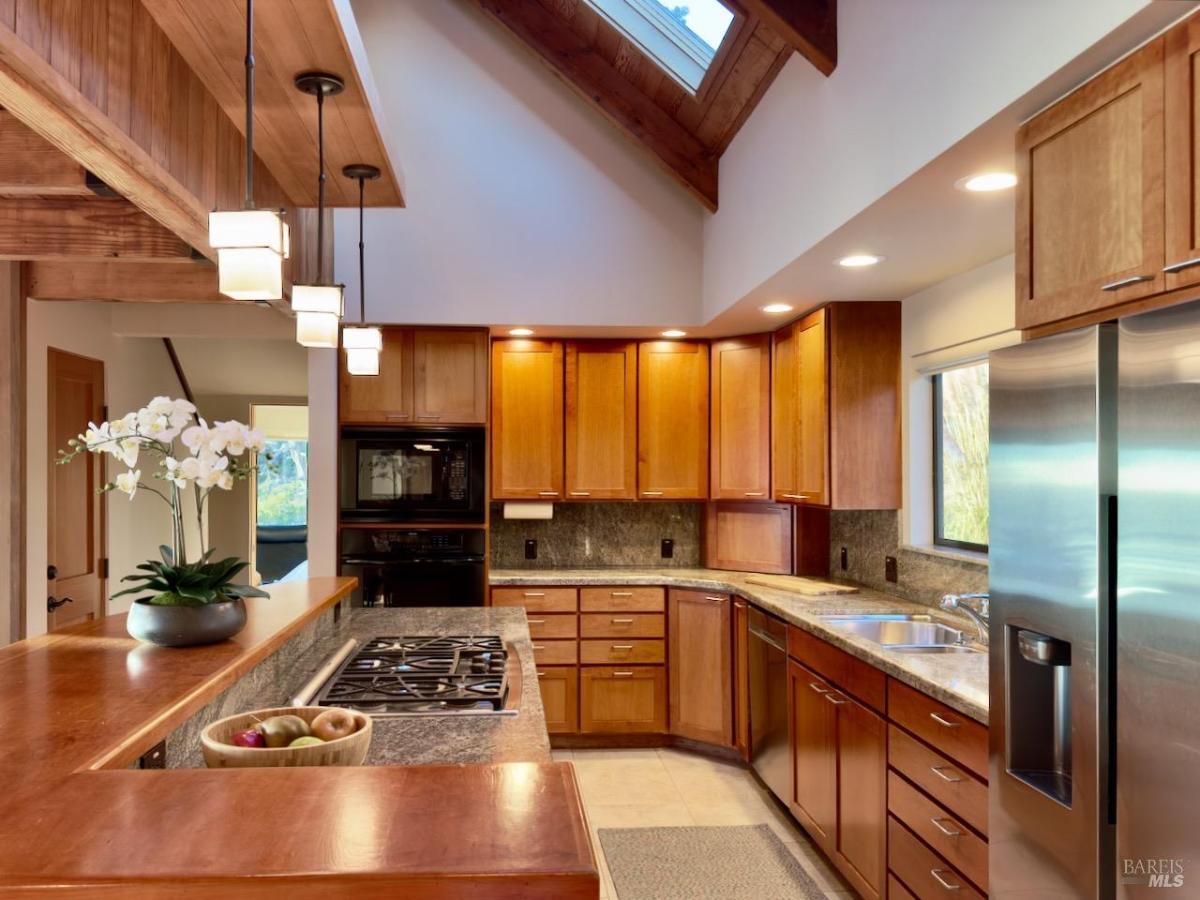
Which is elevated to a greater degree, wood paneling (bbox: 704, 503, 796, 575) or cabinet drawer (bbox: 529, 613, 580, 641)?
wood paneling (bbox: 704, 503, 796, 575)

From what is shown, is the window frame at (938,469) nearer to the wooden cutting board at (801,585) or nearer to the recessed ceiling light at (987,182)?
the wooden cutting board at (801,585)

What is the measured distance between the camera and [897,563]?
3947 millimetres

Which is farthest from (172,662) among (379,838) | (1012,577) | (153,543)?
(153,543)

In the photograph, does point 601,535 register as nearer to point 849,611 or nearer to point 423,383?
point 423,383

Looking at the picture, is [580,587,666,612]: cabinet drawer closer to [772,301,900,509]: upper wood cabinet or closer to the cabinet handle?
[772,301,900,509]: upper wood cabinet

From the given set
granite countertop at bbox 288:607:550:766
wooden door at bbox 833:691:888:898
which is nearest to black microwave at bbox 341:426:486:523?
granite countertop at bbox 288:607:550:766

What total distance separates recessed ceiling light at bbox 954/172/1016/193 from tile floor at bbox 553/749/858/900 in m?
2.34

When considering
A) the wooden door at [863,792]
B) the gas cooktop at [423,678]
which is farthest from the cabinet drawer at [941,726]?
the gas cooktop at [423,678]

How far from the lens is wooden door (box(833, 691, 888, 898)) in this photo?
275cm

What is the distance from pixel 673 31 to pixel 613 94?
0.52 m

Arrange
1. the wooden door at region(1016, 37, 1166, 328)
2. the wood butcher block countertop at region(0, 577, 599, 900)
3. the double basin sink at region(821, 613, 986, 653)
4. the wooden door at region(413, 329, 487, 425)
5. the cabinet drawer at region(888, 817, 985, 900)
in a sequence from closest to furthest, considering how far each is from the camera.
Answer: the wood butcher block countertop at region(0, 577, 599, 900) → the wooden door at region(1016, 37, 1166, 328) → the cabinet drawer at region(888, 817, 985, 900) → the double basin sink at region(821, 613, 986, 653) → the wooden door at region(413, 329, 487, 425)

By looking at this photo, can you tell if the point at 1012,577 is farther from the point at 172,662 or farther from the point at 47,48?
the point at 47,48

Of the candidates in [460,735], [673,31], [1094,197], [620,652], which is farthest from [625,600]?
[1094,197]

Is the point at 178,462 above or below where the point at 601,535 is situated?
above
